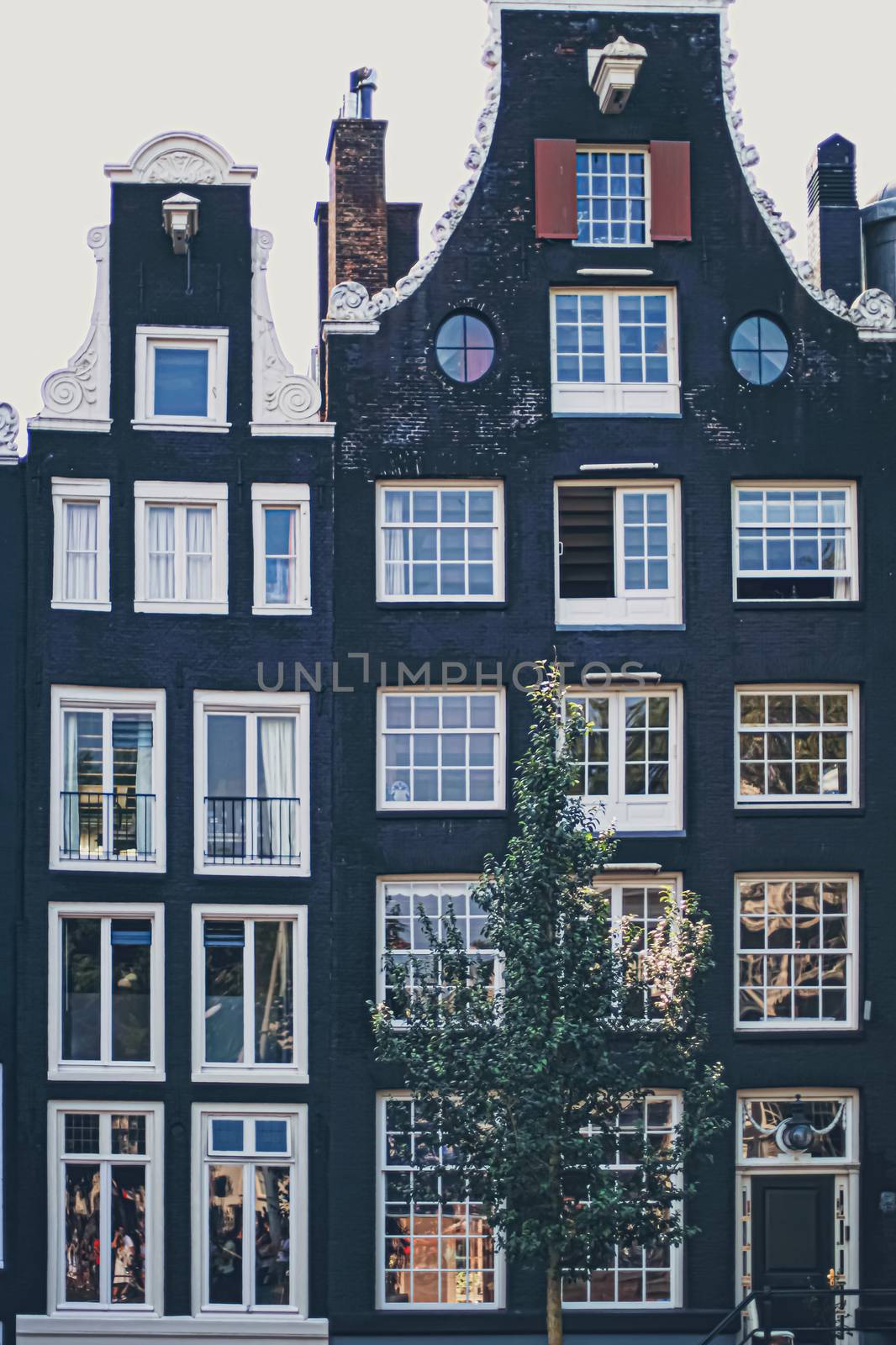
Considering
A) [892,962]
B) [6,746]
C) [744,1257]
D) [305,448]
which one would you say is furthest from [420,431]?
[744,1257]

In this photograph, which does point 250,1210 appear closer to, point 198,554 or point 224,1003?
point 224,1003

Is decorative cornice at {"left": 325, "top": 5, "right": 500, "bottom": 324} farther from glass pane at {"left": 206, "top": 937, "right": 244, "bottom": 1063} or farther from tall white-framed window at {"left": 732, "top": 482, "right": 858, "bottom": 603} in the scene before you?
Result: glass pane at {"left": 206, "top": 937, "right": 244, "bottom": 1063}

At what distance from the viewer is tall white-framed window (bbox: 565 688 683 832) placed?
33125 millimetres

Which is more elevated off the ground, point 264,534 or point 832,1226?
point 264,534

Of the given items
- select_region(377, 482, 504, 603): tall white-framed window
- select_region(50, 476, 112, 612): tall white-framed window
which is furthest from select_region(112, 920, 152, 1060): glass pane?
select_region(377, 482, 504, 603): tall white-framed window

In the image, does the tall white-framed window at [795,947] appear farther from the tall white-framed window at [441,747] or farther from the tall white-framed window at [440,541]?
the tall white-framed window at [440,541]

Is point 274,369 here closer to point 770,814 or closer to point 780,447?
point 780,447

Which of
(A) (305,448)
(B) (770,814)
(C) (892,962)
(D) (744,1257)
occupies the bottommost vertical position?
(D) (744,1257)

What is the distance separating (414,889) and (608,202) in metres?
10.9

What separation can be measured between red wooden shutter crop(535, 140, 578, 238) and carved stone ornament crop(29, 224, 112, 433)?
6660 millimetres

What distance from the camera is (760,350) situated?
1331 inches

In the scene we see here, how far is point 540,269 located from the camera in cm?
3356

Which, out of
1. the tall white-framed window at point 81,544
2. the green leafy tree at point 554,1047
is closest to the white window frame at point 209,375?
the tall white-framed window at point 81,544

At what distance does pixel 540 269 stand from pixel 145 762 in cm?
954
